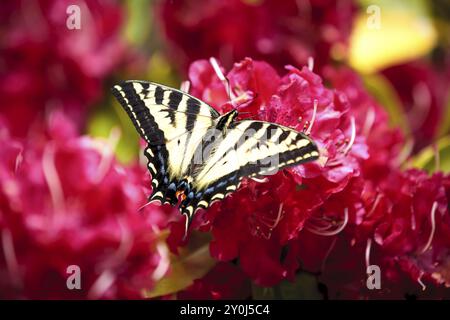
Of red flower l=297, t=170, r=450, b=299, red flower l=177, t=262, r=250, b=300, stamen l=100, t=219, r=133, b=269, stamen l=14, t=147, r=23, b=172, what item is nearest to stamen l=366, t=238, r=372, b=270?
red flower l=297, t=170, r=450, b=299

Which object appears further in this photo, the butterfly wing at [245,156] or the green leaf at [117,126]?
the green leaf at [117,126]

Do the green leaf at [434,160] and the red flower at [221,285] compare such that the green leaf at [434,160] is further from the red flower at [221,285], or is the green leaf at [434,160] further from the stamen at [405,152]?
the red flower at [221,285]

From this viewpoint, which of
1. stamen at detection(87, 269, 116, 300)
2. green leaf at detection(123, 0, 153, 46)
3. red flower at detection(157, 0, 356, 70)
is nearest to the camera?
stamen at detection(87, 269, 116, 300)

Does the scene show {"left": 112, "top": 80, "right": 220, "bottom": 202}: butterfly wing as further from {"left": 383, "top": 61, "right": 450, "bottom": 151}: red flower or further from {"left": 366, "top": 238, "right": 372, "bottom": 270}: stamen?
{"left": 383, "top": 61, "right": 450, "bottom": 151}: red flower

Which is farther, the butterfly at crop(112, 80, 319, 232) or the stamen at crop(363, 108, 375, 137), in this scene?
the stamen at crop(363, 108, 375, 137)

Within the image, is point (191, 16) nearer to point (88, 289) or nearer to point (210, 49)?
point (210, 49)

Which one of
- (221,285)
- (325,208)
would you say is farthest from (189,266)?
(325,208)

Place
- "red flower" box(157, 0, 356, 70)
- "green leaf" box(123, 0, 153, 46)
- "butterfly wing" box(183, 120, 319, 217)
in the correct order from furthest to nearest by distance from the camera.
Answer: "green leaf" box(123, 0, 153, 46), "red flower" box(157, 0, 356, 70), "butterfly wing" box(183, 120, 319, 217)

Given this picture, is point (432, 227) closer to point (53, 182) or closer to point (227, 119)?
point (227, 119)

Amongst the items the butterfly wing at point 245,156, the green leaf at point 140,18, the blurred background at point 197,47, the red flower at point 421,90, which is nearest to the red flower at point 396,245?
the butterfly wing at point 245,156
